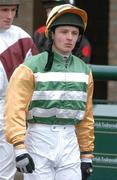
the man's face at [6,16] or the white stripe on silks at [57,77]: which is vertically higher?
the man's face at [6,16]

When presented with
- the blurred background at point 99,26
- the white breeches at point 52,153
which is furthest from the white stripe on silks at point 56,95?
the blurred background at point 99,26

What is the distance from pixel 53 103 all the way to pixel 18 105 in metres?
0.23

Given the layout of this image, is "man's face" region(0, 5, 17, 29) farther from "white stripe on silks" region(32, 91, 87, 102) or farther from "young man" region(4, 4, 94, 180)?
"white stripe on silks" region(32, 91, 87, 102)

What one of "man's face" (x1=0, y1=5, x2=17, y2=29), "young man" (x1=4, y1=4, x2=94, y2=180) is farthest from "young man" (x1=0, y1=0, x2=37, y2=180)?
"young man" (x1=4, y1=4, x2=94, y2=180)

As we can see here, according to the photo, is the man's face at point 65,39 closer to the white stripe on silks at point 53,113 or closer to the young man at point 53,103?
the young man at point 53,103

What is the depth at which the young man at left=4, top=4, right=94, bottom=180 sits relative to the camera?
571cm

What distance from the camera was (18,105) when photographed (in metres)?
5.67

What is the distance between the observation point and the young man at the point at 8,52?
6.43 metres

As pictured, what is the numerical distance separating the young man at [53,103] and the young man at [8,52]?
2.12 feet

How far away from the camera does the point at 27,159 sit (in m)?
5.55

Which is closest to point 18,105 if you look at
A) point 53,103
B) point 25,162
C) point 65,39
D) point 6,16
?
point 53,103

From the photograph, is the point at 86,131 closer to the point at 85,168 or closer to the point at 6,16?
the point at 85,168

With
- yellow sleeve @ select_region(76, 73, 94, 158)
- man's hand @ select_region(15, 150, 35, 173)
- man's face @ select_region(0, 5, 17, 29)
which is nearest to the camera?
man's hand @ select_region(15, 150, 35, 173)

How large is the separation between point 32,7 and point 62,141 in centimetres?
724
